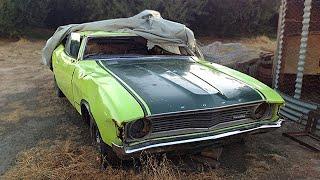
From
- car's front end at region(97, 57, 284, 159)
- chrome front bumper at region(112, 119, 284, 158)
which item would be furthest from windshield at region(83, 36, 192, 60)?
chrome front bumper at region(112, 119, 284, 158)

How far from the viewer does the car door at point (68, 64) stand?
16.2ft

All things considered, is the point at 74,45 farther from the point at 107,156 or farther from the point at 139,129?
the point at 139,129

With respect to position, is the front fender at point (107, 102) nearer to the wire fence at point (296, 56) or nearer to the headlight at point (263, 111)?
the headlight at point (263, 111)

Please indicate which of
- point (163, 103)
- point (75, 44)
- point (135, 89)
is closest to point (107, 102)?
point (135, 89)

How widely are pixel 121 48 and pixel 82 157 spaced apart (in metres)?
1.99

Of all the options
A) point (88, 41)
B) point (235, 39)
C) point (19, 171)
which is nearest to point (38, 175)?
point (19, 171)

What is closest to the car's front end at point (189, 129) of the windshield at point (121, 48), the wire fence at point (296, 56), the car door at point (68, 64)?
the car door at point (68, 64)

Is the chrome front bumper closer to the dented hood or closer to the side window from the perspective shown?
the dented hood

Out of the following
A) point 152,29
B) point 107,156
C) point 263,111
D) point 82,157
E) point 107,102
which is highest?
point 152,29

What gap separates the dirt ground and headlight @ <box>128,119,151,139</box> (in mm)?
289

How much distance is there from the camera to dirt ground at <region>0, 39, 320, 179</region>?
12.2ft

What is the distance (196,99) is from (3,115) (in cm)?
366

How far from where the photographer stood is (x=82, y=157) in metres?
4.09

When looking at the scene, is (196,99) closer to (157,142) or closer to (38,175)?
(157,142)
